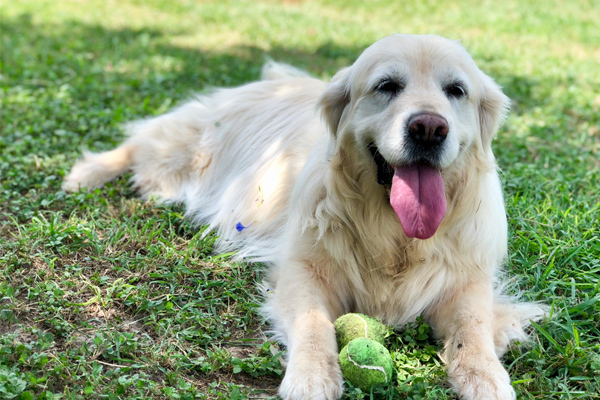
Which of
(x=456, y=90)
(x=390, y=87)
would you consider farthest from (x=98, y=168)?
(x=456, y=90)

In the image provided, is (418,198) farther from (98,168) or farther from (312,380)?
(98,168)

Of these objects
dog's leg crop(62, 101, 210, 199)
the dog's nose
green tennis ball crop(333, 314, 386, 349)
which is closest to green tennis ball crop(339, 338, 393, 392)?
green tennis ball crop(333, 314, 386, 349)

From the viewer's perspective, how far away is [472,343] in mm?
2848

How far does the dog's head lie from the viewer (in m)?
2.92

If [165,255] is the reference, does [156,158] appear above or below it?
below

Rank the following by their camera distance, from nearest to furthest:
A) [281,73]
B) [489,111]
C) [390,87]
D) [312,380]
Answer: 1. [312,380]
2. [390,87]
3. [489,111]
4. [281,73]

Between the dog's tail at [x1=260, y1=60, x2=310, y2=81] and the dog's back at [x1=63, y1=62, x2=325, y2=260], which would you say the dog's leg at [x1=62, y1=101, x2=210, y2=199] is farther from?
the dog's tail at [x1=260, y1=60, x2=310, y2=81]

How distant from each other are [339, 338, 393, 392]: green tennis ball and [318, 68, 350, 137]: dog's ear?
49.4 inches

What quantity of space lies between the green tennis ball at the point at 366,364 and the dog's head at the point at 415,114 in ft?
2.07

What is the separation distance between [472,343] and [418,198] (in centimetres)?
75

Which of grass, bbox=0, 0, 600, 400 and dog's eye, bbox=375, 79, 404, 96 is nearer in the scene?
grass, bbox=0, 0, 600, 400

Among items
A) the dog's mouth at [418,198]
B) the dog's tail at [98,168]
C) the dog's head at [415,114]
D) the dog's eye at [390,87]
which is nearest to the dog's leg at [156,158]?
the dog's tail at [98,168]

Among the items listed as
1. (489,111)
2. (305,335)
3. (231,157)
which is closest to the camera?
(305,335)

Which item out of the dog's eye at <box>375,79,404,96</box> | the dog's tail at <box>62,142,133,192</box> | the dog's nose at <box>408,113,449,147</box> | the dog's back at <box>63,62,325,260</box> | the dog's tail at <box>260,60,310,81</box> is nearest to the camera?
the dog's nose at <box>408,113,449,147</box>
